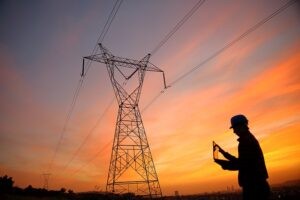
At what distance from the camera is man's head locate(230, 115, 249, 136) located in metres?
4.75

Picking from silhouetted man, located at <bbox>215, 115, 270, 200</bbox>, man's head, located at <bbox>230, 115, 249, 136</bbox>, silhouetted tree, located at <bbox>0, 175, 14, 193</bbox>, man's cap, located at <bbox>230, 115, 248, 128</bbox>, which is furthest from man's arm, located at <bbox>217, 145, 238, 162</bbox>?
silhouetted tree, located at <bbox>0, 175, 14, 193</bbox>

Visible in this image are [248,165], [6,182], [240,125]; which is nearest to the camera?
[248,165]

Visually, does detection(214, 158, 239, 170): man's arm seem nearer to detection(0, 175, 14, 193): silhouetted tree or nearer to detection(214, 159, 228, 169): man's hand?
detection(214, 159, 228, 169): man's hand

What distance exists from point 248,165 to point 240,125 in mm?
685

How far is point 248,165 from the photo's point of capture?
4527 millimetres

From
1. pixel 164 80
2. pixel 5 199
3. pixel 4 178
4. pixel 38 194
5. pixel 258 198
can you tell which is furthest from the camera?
pixel 4 178

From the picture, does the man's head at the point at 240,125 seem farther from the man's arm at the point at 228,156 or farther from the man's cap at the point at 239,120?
the man's arm at the point at 228,156

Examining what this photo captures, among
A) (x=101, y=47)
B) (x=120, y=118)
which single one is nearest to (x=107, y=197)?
(x=120, y=118)

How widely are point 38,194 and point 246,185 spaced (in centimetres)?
5386

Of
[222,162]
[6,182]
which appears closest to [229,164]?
[222,162]

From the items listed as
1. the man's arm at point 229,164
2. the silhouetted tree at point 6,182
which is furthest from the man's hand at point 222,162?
the silhouetted tree at point 6,182

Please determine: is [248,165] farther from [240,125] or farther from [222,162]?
[240,125]

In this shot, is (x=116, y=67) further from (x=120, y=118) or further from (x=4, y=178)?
(x=4, y=178)

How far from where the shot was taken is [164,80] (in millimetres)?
25312
